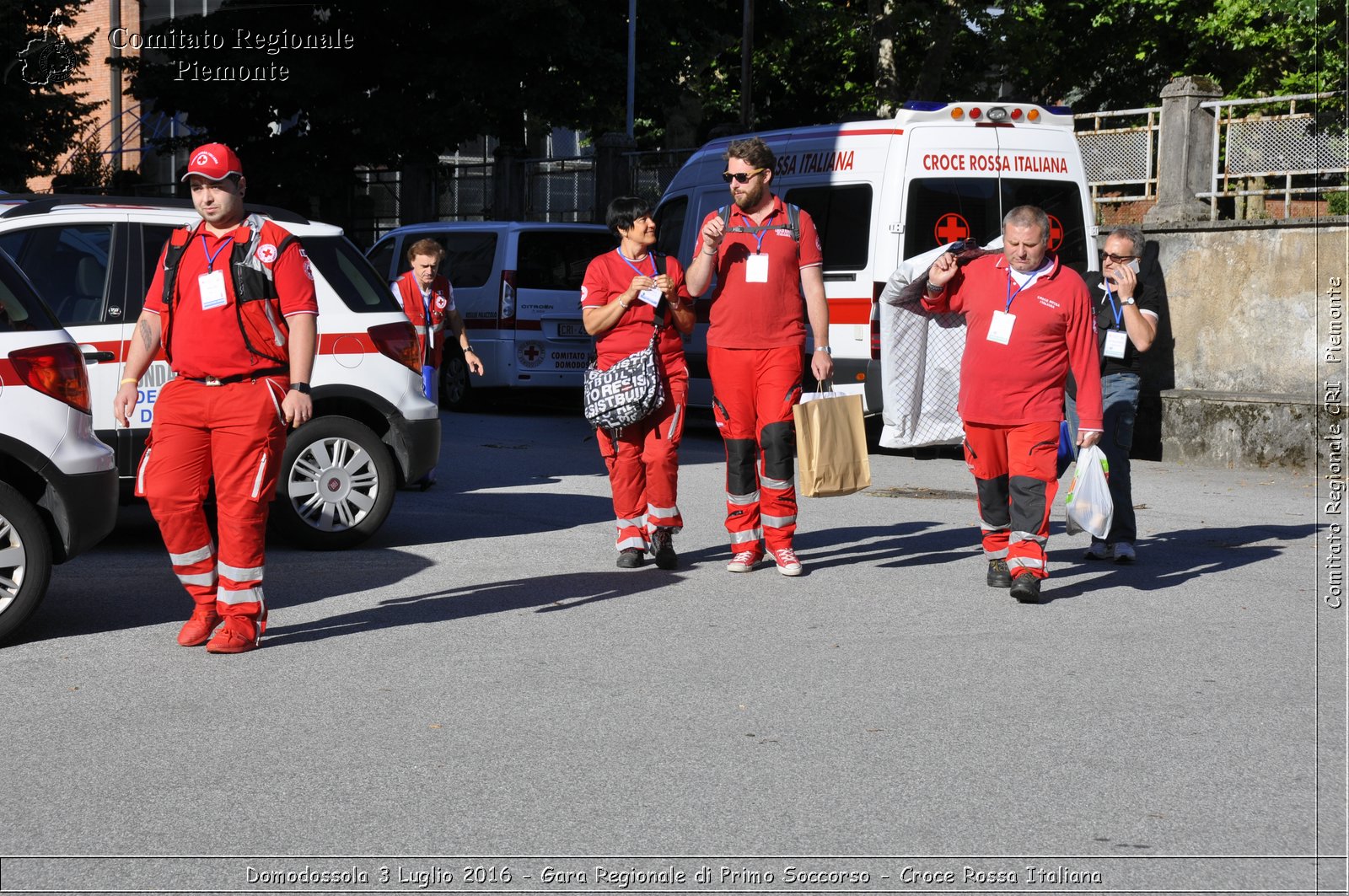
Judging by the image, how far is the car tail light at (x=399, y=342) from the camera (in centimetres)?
909

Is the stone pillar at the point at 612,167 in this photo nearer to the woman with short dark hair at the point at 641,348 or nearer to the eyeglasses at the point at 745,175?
the woman with short dark hair at the point at 641,348

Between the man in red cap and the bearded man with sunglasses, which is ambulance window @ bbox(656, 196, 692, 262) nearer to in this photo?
the bearded man with sunglasses

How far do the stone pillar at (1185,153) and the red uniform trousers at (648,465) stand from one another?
9.66 meters

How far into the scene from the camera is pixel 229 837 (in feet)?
13.9

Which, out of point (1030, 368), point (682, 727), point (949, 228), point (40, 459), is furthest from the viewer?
point (949, 228)

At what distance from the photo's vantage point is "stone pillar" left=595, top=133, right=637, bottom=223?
27.4 metres

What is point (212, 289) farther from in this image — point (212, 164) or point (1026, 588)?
point (1026, 588)

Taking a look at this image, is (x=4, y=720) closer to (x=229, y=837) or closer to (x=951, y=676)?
(x=229, y=837)

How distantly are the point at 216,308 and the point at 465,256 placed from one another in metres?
11.5

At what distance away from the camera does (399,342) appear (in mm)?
9164

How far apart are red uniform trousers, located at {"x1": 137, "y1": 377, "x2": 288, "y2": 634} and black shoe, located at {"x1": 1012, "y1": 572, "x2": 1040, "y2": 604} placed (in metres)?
3.26

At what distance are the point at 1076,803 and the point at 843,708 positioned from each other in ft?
3.85

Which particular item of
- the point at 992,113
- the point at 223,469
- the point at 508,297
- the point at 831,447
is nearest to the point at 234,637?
the point at 223,469

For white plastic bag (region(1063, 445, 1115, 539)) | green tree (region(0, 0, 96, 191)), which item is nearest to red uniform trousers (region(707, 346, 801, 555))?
white plastic bag (region(1063, 445, 1115, 539))
